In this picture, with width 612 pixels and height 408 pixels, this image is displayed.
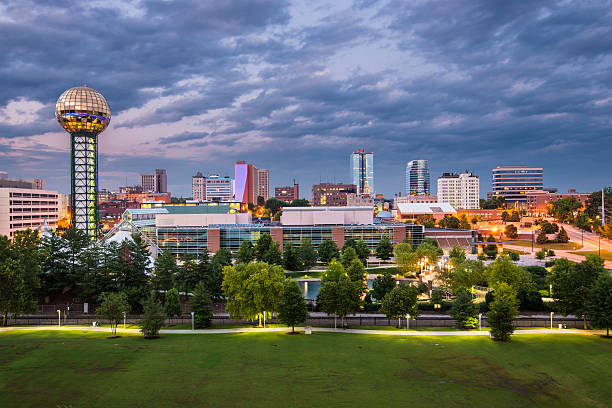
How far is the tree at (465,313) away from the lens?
42000 mm

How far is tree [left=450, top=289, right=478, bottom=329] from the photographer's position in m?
42.0

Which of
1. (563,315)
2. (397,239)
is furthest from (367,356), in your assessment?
(397,239)

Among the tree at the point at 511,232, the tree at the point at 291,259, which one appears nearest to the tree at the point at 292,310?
the tree at the point at 291,259

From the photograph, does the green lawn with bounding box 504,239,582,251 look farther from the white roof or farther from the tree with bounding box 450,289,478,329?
the tree with bounding box 450,289,478,329

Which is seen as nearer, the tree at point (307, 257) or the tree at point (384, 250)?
the tree at point (307, 257)

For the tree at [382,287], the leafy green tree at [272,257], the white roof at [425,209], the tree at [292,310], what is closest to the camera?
the tree at [292,310]

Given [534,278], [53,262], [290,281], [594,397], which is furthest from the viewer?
[534,278]

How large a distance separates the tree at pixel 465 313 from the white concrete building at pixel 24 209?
333ft

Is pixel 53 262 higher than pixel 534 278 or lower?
higher

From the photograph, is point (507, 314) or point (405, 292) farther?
point (405, 292)

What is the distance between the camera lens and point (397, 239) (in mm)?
97750

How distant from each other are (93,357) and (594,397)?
34227mm

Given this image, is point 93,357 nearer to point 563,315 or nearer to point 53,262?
point 53,262

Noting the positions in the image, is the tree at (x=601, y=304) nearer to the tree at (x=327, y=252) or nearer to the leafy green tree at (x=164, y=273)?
the leafy green tree at (x=164, y=273)
